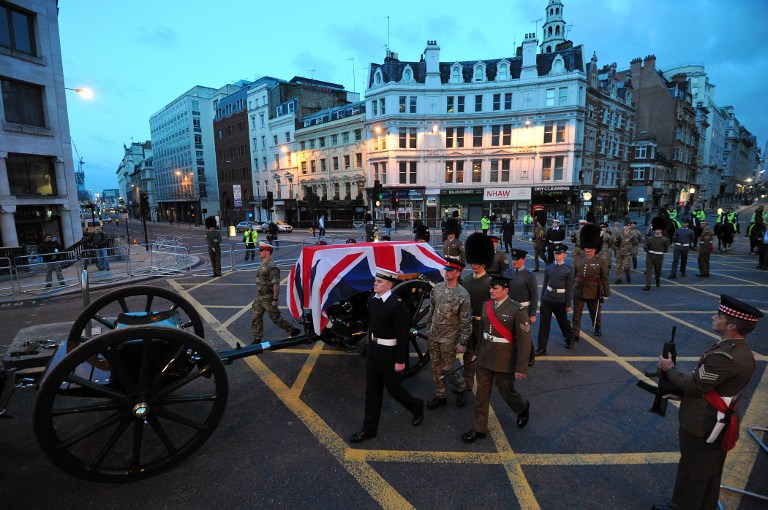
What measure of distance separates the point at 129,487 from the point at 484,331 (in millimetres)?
3873

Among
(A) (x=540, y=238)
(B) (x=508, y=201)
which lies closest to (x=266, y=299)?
(A) (x=540, y=238)

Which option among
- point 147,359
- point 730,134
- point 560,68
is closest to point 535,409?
point 147,359

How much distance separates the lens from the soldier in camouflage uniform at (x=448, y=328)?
4.68 meters

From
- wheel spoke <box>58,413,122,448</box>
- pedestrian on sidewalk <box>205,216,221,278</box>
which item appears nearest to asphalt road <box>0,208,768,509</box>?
wheel spoke <box>58,413,122,448</box>

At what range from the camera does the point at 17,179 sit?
55.3 ft

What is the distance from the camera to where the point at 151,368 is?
369cm

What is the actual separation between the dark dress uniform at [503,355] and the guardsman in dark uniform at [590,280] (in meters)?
3.67

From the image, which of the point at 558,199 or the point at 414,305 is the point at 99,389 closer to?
the point at 414,305

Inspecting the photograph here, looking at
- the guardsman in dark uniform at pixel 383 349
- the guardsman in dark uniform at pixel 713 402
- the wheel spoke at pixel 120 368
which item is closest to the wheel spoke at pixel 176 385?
the wheel spoke at pixel 120 368

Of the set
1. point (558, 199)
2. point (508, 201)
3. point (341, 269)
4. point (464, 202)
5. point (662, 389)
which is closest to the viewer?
point (662, 389)

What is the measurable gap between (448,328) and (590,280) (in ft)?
13.3

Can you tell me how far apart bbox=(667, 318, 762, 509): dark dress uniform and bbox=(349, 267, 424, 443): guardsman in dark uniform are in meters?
2.38

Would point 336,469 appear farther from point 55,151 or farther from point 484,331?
point 55,151

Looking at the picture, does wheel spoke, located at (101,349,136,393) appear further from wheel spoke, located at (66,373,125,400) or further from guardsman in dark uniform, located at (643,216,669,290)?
guardsman in dark uniform, located at (643,216,669,290)
